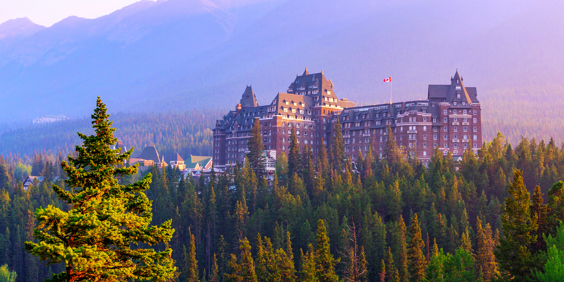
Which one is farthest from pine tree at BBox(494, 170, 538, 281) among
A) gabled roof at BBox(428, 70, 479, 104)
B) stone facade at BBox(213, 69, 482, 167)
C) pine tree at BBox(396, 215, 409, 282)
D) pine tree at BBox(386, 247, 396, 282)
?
gabled roof at BBox(428, 70, 479, 104)

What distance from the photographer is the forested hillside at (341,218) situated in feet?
312

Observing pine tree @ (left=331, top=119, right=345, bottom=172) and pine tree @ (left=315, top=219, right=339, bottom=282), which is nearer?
pine tree @ (left=315, top=219, right=339, bottom=282)

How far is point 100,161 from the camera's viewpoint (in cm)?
3178

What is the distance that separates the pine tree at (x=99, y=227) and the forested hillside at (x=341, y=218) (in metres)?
54.7

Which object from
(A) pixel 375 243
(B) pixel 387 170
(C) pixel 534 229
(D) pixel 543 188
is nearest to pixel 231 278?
(A) pixel 375 243

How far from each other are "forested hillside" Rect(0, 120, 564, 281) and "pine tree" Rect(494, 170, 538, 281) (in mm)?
18475

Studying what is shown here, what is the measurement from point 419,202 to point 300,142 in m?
75.9

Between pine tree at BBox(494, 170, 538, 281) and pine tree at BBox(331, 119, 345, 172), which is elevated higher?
pine tree at BBox(331, 119, 345, 172)

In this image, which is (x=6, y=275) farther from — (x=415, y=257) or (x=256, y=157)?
(x=415, y=257)

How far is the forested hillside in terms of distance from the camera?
312 ft

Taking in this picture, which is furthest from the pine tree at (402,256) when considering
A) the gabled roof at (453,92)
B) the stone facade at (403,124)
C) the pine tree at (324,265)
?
the gabled roof at (453,92)

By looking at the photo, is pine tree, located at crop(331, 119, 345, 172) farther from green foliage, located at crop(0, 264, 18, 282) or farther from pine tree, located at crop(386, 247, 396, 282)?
green foliage, located at crop(0, 264, 18, 282)

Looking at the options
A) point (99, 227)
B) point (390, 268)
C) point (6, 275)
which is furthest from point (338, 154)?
point (99, 227)

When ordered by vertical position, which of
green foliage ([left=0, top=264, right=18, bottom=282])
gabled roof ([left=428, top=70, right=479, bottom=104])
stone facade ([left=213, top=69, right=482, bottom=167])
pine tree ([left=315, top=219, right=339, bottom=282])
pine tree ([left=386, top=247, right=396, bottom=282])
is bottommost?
green foliage ([left=0, top=264, right=18, bottom=282])
